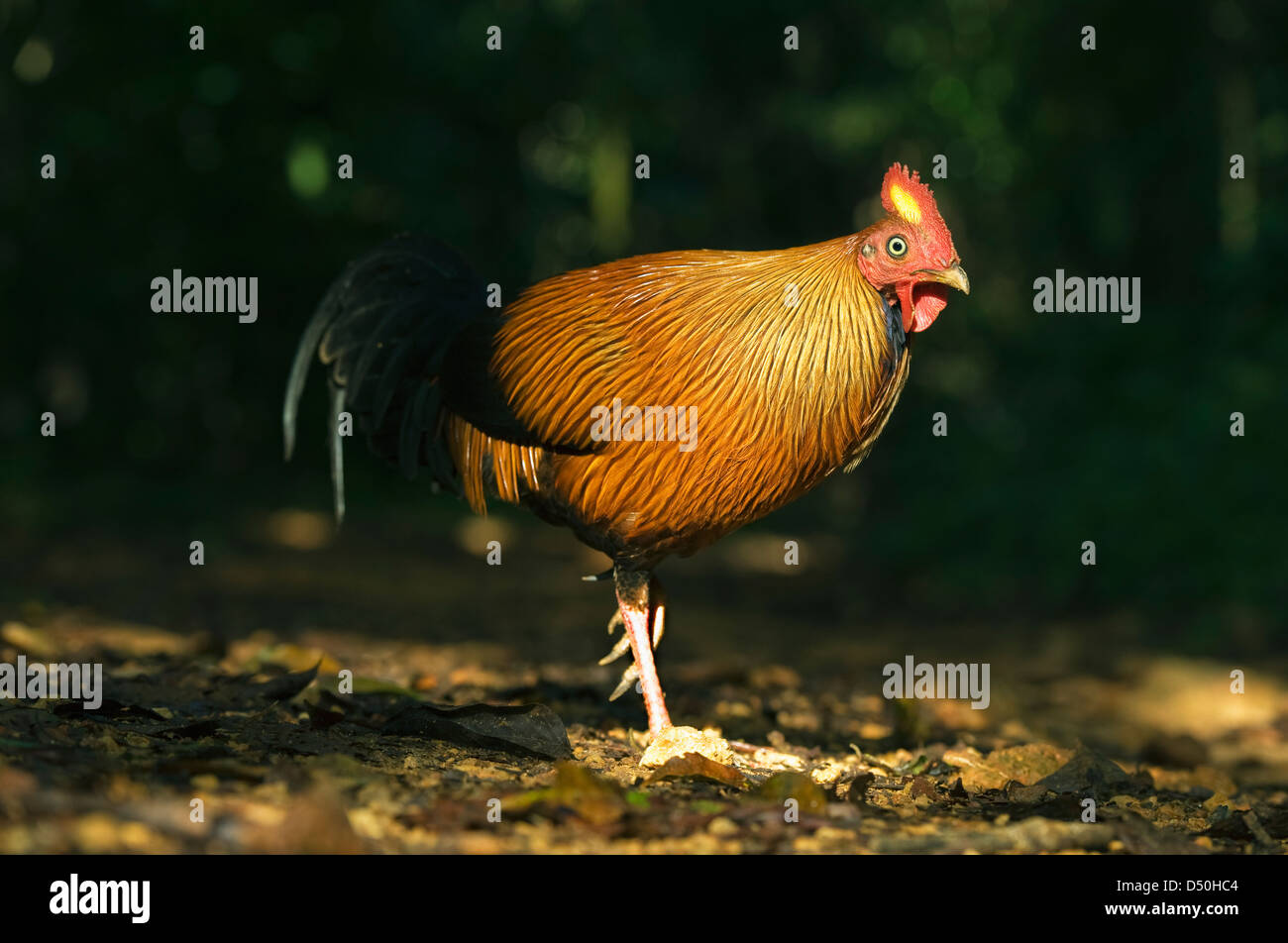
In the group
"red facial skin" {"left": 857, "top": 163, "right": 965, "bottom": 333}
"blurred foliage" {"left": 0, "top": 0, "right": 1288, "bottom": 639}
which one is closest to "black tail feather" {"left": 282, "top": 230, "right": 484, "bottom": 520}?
"red facial skin" {"left": 857, "top": 163, "right": 965, "bottom": 333}

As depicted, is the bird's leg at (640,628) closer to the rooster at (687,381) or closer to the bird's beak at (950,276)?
the rooster at (687,381)

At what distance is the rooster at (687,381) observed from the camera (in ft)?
16.1

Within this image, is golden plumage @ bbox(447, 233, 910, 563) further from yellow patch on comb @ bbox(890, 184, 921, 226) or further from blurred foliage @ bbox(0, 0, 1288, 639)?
blurred foliage @ bbox(0, 0, 1288, 639)

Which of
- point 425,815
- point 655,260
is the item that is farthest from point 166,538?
point 425,815

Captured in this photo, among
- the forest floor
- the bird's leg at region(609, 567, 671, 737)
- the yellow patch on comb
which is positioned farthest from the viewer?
the bird's leg at region(609, 567, 671, 737)

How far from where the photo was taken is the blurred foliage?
44.3 feet

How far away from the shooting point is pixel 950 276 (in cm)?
477

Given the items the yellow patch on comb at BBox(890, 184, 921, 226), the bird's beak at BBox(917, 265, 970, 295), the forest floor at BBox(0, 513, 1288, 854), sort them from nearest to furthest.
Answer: the forest floor at BBox(0, 513, 1288, 854)
the bird's beak at BBox(917, 265, 970, 295)
the yellow patch on comb at BBox(890, 184, 921, 226)

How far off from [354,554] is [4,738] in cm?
1061

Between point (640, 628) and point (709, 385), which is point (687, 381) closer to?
point (709, 385)

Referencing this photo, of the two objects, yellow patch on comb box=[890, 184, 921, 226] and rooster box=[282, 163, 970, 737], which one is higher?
yellow patch on comb box=[890, 184, 921, 226]

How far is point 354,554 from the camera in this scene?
48.0 ft
